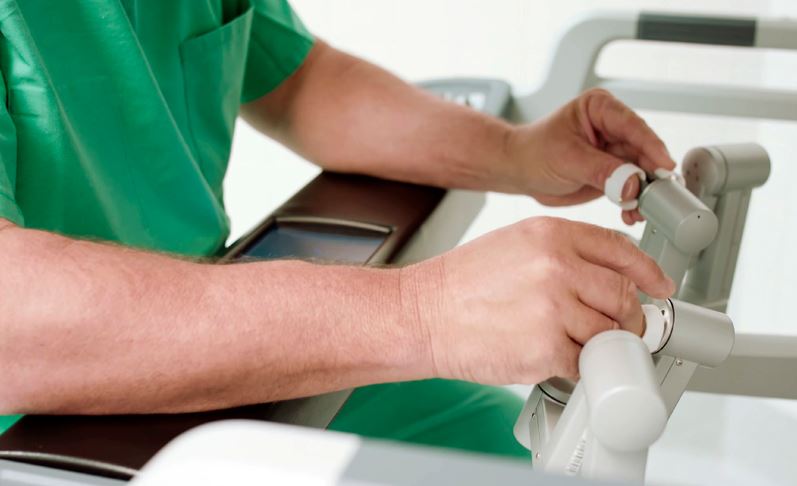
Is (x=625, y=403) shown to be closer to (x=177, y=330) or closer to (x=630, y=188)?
(x=177, y=330)

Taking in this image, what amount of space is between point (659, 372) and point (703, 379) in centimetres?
31

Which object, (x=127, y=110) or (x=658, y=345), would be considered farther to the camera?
(x=127, y=110)

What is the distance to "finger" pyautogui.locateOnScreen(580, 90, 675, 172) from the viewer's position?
1.11 meters

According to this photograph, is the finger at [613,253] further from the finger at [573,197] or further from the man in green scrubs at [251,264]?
the finger at [573,197]

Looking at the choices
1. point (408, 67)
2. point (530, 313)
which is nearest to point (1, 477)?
point (530, 313)

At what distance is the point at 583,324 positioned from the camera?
0.70m

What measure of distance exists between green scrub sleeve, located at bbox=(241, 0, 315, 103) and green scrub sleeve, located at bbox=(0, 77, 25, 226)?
19.3 inches

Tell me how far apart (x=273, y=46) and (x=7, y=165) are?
1.77ft

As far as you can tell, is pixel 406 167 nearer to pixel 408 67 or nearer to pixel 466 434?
pixel 466 434

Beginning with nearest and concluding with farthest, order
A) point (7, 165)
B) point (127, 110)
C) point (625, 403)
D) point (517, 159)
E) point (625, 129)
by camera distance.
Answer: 1. point (625, 403)
2. point (7, 165)
3. point (127, 110)
4. point (625, 129)
5. point (517, 159)

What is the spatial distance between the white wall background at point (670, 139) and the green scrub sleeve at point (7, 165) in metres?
0.72

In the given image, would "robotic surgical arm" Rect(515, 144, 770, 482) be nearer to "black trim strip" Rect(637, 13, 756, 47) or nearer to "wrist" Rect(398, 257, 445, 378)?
"wrist" Rect(398, 257, 445, 378)

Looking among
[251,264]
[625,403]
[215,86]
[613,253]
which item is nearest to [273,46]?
[215,86]

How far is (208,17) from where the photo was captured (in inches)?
45.4
